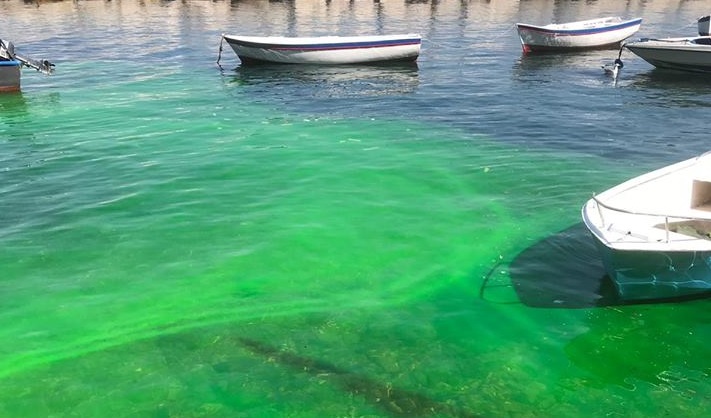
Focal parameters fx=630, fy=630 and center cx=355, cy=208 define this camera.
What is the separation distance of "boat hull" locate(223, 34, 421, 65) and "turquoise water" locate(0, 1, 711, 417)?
15.3 feet

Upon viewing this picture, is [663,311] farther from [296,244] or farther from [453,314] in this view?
[296,244]

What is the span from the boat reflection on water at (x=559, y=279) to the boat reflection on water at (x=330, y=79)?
582 inches

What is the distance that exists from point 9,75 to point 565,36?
1034 inches

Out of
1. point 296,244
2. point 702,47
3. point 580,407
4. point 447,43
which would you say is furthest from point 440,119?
point 447,43

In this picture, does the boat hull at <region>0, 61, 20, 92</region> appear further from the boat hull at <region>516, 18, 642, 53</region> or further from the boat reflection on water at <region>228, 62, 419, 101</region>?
the boat hull at <region>516, 18, 642, 53</region>

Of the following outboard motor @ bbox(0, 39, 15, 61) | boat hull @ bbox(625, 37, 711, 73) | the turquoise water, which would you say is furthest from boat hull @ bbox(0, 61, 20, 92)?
boat hull @ bbox(625, 37, 711, 73)

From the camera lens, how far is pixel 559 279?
1012 centimetres

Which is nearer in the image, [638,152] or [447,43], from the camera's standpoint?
[638,152]

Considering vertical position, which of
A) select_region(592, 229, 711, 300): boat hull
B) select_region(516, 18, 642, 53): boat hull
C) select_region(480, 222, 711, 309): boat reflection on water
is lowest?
select_region(480, 222, 711, 309): boat reflection on water

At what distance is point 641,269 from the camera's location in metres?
8.61

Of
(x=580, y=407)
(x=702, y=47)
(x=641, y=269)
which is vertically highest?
(x=702, y=47)

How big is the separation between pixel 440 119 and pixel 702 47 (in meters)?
12.4

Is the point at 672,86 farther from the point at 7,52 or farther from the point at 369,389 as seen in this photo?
the point at 7,52

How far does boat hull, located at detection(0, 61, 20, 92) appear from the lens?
23.4m
